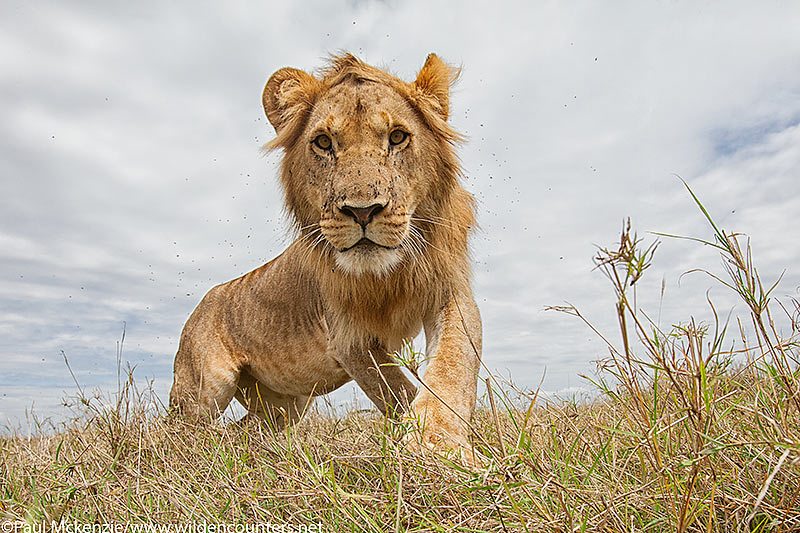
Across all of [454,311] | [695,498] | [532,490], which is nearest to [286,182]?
[454,311]

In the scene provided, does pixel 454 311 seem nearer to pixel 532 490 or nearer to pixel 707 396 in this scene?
pixel 532 490

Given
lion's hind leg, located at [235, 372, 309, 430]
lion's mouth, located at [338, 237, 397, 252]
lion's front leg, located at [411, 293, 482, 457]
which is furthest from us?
lion's hind leg, located at [235, 372, 309, 430]

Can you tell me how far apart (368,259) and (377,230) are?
0.61 feet

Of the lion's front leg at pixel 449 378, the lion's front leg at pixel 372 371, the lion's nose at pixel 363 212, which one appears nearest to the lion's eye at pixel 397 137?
the lion's nose at pixel 363 212

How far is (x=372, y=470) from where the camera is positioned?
239cm

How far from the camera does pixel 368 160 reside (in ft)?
11.9

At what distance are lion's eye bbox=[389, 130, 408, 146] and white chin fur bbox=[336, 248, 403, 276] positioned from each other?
26.3 inches

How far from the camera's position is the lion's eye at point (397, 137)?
3828 millimetres

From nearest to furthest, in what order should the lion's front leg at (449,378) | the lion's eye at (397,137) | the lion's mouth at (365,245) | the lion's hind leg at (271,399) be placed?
the lion's front leg at (449,378)
the lion's mouth at (365,245)
the lion's eye at (397,137)
the lion's hind leg at (271,399)

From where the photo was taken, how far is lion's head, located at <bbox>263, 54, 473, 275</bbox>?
11.5ft

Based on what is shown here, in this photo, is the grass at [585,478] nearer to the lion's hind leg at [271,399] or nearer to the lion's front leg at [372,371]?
the lion's front leg at [372,371]

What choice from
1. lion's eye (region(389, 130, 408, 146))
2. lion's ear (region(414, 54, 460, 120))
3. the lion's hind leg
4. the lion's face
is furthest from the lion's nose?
the lion's hind leg

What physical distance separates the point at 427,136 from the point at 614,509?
279 centimetres

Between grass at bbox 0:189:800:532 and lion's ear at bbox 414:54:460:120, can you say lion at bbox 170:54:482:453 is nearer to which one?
lion's ear at bbox 414:54:460:120
